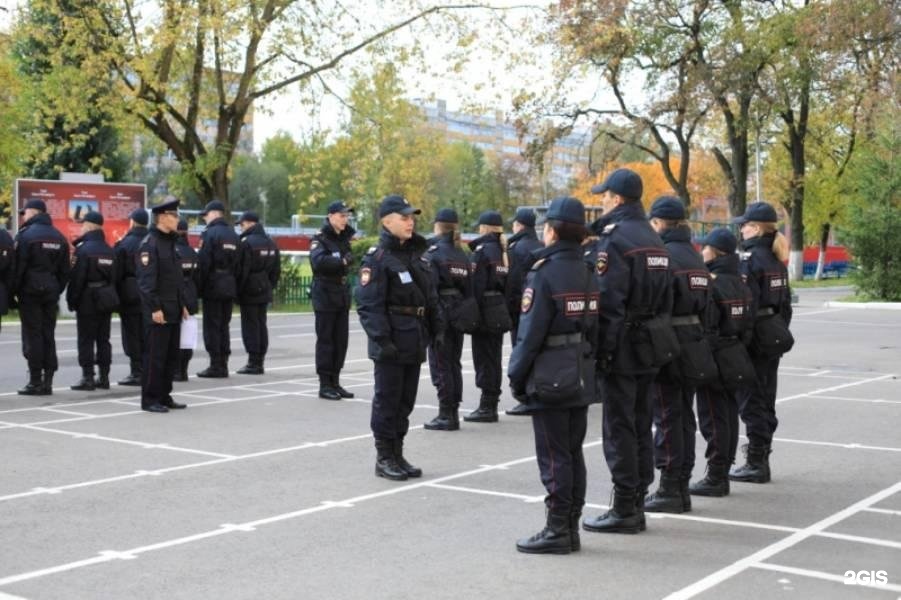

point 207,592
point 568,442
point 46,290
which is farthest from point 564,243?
point 46,290

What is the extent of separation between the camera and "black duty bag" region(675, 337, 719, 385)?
7.75 meters

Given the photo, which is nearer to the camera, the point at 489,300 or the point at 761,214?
the point at 761,214

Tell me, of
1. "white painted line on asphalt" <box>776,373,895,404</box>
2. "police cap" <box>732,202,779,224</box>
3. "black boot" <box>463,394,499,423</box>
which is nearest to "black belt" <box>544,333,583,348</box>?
"police cap" <box>732,202,779,224</box>

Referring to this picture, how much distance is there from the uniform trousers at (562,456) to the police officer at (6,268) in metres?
8.28

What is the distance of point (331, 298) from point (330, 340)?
467 millimetres

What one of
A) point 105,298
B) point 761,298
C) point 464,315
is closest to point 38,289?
point 105,298

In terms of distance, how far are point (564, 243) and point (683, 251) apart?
4.22 feet

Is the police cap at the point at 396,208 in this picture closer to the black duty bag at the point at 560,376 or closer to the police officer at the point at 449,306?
the police officer at the point at 449,306

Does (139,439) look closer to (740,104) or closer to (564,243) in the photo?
(564,243)

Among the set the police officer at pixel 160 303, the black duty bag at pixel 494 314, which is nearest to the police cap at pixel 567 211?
the black duty bag at pixel 494 314

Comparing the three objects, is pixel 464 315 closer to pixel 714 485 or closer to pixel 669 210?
pixel 714 485

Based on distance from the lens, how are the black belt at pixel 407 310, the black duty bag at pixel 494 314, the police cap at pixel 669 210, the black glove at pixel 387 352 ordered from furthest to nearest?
1. the black duty bag at pixel 494 314
2. the black belt at pixel 407 310
3. the black glove at pixel 387 352
4. the police cap at pixel 669 210

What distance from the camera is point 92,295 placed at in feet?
46.6

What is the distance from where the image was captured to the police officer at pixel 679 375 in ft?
25.7
